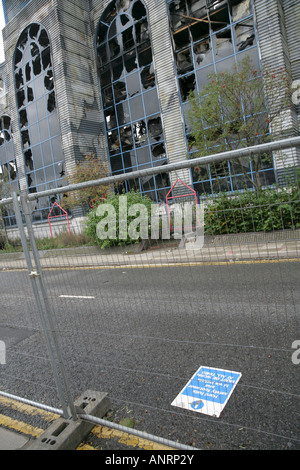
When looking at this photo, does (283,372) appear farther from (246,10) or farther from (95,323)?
(246,10)

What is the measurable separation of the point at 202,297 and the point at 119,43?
21.0 metres

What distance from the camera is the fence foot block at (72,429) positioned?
2.34 metres

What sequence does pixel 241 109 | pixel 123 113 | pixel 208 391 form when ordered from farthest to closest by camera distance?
pixel 123 113 → pixel 241 109 → pixel 208 391

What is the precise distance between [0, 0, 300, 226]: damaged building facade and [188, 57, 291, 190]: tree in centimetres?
227

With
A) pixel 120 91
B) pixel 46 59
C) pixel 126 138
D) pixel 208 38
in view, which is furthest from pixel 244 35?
pixel 46 59

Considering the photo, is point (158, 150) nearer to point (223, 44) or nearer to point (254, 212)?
point (223, 44)

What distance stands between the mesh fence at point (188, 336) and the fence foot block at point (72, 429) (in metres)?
0.17

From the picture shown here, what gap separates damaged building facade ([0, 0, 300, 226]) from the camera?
16078 millimetres

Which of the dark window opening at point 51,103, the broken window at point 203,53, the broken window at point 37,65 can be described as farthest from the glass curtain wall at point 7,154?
the broken window at point 203,53

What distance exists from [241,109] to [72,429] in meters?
12.3

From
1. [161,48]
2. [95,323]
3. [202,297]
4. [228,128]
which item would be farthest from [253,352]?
[161,48]

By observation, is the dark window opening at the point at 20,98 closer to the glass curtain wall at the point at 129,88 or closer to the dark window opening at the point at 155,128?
the glass curtain wall at the point at 129,88

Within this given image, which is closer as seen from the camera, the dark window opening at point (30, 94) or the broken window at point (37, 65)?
the broken window at point (37, 65)

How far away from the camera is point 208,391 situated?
2961 mm
